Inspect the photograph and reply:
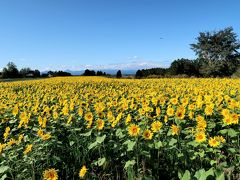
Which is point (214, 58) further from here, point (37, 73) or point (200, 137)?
point (200, 137)

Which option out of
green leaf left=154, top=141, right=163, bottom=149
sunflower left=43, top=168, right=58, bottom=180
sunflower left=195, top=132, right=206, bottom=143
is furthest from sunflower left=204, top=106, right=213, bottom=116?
sunflower left=43, top=168, right=58, bottom=180

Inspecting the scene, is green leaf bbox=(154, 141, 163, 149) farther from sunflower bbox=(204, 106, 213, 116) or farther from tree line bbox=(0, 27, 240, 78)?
tree line bbox=(0, 27, 240, 78)

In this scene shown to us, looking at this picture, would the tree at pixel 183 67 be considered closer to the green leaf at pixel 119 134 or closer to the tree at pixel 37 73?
the tree at pixel 37 73

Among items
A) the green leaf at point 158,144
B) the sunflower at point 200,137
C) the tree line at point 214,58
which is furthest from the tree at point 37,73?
the sunflower at point 200,137

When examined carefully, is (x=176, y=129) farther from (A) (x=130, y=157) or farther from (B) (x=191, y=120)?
(B) (x=191, y=120)

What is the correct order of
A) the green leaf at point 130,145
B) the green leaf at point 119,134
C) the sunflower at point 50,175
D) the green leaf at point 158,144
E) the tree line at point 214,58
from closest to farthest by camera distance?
the sunflower at point 50,175
the green leaf at point 130,145
the green leaf at point 158,144
the green leaf at point 119,134
the tree line at point 214,58

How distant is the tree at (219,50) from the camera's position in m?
63.1

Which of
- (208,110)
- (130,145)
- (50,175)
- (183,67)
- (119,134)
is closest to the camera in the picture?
(50,175)

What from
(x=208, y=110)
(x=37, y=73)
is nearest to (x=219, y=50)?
(x=37, y=73)

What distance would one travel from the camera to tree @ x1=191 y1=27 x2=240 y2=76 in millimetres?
63062

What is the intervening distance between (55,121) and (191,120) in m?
2.49

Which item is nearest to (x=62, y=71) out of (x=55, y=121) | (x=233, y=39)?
(x=233, y=39)

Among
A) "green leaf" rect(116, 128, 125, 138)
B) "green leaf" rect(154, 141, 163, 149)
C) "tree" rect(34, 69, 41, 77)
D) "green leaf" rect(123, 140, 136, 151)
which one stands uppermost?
"tree" rect(34, 69, 41, 77)

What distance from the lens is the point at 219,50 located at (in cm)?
6525
